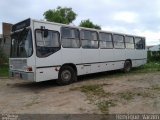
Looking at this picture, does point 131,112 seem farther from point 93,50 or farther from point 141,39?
point 141,39

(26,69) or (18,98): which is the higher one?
(26,69)

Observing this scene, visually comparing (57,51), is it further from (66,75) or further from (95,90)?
(95,90)

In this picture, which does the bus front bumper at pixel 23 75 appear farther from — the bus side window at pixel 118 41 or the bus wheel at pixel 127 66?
the bus wheel at pixel 127 66

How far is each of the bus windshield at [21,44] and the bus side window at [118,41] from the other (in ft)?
21.1

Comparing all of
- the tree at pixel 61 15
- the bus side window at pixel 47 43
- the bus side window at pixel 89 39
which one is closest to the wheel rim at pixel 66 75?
the bus side window at pixel 47 43

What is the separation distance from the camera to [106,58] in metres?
13.6

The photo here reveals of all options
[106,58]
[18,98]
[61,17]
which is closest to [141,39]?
[106,58]

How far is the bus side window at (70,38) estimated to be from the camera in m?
11.0

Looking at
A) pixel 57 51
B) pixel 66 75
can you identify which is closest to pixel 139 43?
pixel 66 75

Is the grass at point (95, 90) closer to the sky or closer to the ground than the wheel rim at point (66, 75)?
closer to the ground

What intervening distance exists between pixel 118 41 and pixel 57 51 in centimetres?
575

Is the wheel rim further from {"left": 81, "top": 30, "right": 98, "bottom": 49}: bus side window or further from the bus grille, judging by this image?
the bus grille

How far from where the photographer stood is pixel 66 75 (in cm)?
1108

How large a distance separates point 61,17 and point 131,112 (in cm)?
3152
